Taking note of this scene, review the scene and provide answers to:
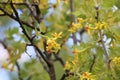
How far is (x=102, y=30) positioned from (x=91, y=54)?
0.41ft

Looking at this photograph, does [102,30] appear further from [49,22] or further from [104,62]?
[49,22]

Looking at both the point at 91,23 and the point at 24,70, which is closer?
the point at 91,23

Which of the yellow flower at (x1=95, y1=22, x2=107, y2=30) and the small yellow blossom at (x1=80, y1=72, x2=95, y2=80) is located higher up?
the yellow flower at (x1=95, y1=22, x2=107, y2=30)

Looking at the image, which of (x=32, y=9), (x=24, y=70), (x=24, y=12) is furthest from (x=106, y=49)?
(x=24, y=70)

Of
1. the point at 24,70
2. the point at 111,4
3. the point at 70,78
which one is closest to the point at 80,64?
the point at 70,78

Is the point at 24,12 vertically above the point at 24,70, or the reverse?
the point at 24,12

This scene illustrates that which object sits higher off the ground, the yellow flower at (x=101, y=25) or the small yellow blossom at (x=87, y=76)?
the yellow flower at (x=101, y=25)

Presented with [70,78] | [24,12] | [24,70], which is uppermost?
[24,12]

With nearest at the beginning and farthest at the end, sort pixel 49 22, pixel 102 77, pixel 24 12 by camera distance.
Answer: pixel 102 77 < pixel 24 12 < pixel 49 22

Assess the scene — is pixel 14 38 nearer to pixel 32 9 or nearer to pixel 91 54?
pixel 32 9

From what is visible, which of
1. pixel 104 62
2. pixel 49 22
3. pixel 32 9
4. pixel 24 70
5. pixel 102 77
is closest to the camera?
pixel 102 77

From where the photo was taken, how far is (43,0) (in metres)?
2.21

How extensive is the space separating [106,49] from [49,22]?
4.38 ft

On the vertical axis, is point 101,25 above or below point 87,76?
above
